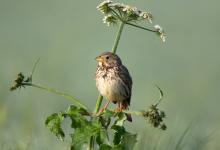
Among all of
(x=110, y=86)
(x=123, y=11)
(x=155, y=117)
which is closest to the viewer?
(x=155, y=117)

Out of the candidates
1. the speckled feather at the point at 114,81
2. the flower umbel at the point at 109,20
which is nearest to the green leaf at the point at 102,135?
the flower umbel at the point at 109,20

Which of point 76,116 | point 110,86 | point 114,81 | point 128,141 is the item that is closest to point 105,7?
point 76,116

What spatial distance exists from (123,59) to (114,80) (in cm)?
735

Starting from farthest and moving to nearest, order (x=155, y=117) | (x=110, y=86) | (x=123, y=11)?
(x=110, y=86)
(x=123, y=11)
(x=155, y=117)

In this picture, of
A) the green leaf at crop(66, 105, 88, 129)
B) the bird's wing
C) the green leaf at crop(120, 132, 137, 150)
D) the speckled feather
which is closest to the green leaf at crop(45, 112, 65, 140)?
the green leaf at crop(66, 105, 88, 129)

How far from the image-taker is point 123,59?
15.3 metres

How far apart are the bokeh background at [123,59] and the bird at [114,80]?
0.26m

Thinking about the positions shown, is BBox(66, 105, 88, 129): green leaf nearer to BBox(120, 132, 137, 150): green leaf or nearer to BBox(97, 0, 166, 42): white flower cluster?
BBox(120, 132, 137, 150): green leaf

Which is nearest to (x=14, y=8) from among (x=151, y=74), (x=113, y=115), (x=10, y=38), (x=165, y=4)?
(x=165, y=4)

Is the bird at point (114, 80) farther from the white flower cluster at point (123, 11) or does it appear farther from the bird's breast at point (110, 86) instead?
the white flower cluster at point (123, 11)

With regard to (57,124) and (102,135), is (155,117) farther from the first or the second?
(57,124)

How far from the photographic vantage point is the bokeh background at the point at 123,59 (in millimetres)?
8688

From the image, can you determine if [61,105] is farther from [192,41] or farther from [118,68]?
[192,41]

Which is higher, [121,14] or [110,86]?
[121,14]
